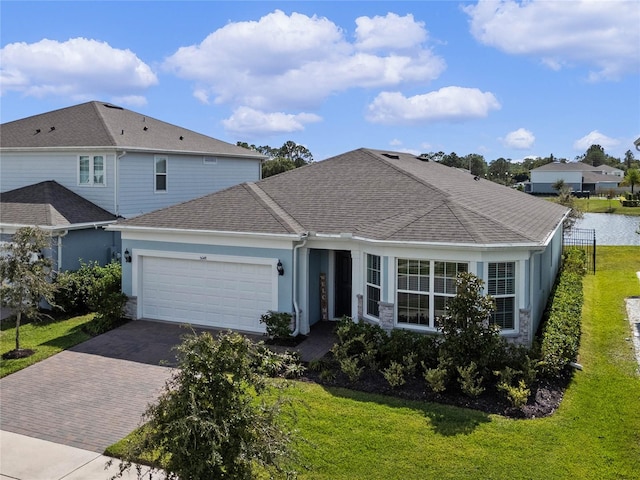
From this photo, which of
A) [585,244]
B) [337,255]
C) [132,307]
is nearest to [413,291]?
[337,255]

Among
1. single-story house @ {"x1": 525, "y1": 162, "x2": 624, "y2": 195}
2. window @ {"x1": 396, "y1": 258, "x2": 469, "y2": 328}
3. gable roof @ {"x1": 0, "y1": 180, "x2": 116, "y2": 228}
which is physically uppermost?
single-story house @ {"x1": 525, "y1": 162, "x2": 624, "y2": 195}

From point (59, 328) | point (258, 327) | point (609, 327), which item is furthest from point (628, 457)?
point (59, 328)

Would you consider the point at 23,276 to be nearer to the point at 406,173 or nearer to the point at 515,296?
the point at 406,173

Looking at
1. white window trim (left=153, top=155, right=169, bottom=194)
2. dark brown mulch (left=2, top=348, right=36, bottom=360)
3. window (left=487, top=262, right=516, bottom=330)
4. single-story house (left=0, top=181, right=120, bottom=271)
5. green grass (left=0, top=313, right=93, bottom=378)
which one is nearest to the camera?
window (left=487, top=262, right=516, bottom=330)

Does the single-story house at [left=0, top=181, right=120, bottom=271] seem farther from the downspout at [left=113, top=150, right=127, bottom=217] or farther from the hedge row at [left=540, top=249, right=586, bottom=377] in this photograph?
the hedge row at [left=540, top=249, right=586, bottom=377]

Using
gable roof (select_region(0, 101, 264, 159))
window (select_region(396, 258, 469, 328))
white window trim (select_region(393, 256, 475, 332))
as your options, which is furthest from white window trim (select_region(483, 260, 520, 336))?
gable roof (select_region(0, 101, 264, 159))

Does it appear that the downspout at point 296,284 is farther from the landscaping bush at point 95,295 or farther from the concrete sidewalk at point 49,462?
the concrete sidewalk at point 49,462
